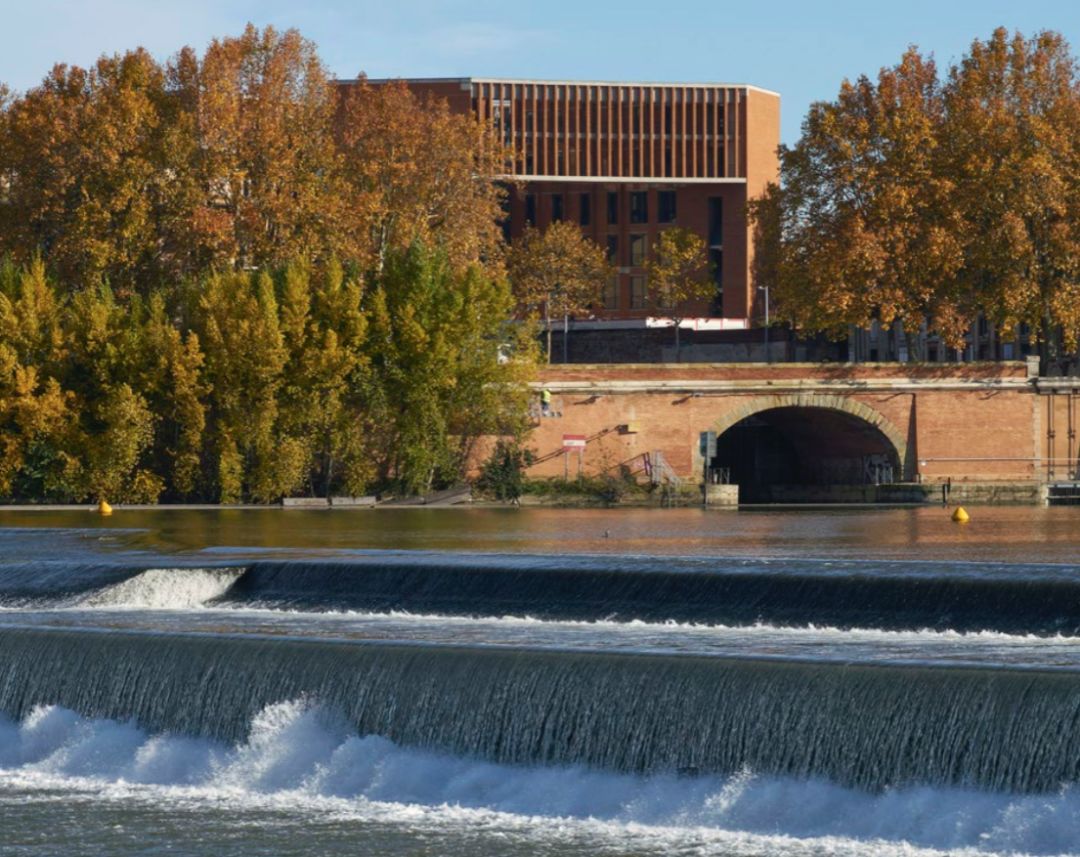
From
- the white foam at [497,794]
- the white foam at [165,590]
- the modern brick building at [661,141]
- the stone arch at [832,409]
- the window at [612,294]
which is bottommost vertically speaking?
the white foam at [497,794]

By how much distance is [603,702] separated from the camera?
67.3 ft

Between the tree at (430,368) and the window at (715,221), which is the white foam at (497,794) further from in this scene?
the window at (715,221)

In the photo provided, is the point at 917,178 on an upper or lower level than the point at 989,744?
upper

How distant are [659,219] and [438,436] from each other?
5676cm

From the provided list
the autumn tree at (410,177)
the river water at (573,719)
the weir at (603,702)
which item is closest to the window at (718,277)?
the autumn tree at (410,177)

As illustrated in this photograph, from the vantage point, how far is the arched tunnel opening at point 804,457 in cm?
7506

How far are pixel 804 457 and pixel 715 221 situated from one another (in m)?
40.8

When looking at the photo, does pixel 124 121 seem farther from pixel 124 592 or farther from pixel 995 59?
pixel 124 592

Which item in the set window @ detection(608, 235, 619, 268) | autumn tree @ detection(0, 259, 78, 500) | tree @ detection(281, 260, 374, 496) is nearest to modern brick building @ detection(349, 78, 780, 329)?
window @ detection(608, 235, 619, 268)

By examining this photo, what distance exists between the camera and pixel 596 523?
5503cm

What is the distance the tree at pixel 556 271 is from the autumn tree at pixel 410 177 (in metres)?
25.7

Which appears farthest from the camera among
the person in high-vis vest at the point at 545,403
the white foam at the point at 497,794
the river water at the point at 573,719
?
the person in high-vis vest at the point at 545,403

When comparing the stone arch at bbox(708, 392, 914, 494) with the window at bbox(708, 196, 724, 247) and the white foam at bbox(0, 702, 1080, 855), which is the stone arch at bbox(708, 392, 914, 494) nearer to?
the window at bbox(708, 196, 724, 247)

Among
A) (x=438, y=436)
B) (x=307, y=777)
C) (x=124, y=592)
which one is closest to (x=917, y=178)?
(x=438, y=436)
